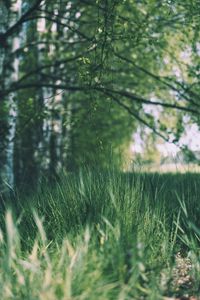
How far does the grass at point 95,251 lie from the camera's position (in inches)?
88.4

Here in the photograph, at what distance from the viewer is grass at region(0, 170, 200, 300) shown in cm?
225

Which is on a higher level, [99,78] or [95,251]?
[99,78]

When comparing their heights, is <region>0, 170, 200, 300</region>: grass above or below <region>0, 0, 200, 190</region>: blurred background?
below

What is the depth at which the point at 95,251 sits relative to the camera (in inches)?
101

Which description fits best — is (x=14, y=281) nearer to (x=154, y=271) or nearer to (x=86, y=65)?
(x=154, y=271)

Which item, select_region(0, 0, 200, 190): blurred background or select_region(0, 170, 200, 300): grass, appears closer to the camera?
select_region(0, 170, 200, 300): grass

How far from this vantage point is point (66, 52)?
14352 mm

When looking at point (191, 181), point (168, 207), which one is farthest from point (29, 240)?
point (191, 181)

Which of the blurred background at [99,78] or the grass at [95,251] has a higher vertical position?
the blurred background at [99,78]

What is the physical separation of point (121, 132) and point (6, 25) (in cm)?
1376

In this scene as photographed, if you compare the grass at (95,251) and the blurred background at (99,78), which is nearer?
the grass at (95,251)

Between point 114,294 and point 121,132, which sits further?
point 121,132

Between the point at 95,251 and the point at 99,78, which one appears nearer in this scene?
the point at 95,251

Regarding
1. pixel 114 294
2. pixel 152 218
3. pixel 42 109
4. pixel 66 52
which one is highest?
pixel 66 52
